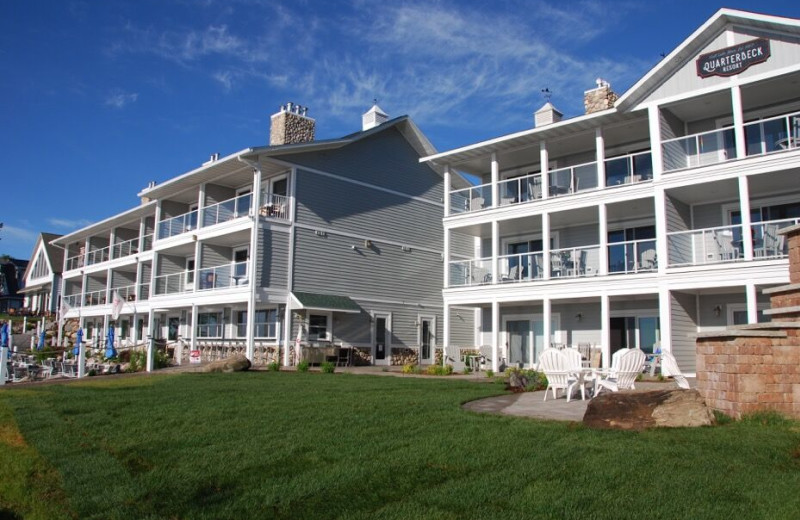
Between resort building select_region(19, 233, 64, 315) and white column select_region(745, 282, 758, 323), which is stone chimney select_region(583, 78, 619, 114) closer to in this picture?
white column select_region(745, 282, 758, 323)

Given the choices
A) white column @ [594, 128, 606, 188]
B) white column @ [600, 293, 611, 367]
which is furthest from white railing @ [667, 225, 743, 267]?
white column @ [594, 128, 606, 188]

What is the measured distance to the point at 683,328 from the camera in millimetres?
18766

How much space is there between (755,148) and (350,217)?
15220mm

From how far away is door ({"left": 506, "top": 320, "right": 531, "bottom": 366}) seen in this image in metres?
24.2

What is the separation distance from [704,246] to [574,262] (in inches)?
164

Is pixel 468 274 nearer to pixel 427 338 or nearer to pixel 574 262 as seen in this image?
pixel 574 262

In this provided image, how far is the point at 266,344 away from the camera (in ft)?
81.3

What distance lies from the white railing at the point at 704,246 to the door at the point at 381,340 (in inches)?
506

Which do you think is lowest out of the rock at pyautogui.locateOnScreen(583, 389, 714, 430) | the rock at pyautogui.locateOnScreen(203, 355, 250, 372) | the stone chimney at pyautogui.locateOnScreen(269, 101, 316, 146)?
the rock at pyautogui.locateOnScreen(583, 389, 714, 430)

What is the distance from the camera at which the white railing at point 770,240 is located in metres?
16.8

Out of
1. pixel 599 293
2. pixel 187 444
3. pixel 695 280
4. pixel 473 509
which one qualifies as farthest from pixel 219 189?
pixel 473 509

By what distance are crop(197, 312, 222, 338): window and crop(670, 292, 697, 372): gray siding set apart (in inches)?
723

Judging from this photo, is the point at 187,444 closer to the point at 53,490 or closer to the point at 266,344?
the point at 53,490

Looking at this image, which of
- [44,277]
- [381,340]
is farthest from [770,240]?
[44,277]
